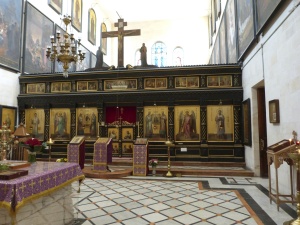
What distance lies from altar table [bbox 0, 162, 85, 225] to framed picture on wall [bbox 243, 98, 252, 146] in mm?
6794

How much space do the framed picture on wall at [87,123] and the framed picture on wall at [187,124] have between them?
3.96m

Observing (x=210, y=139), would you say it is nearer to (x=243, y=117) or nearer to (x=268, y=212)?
(x=243, y=117)

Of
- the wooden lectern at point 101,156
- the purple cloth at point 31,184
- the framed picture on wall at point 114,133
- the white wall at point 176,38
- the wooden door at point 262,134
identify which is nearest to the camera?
the purple cloth at point 31,184

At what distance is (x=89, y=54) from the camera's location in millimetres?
19562

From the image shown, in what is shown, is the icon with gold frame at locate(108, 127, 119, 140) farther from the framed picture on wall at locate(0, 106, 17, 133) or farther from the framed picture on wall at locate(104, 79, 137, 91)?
the framed picture on wall at locate(0, 106, 17, 133)

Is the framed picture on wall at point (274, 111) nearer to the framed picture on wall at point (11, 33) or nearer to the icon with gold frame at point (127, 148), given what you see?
the icon with gold frame at point (127, 148)

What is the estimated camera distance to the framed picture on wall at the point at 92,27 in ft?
65.3

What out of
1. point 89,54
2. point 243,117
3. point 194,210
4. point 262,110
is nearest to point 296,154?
point 194,210

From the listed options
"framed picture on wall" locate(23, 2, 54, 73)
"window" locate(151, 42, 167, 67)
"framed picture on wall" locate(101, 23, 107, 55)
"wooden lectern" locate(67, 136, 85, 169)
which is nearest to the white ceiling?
"framed picture on wall" locate(101, 23, 107, 55)

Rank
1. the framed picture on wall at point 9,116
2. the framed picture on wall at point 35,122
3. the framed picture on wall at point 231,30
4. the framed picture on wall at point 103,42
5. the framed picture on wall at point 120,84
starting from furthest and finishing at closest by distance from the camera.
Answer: the framed picture on wall at point 103,42 < the framed picture on wall at point 35,122 < the framed picture on wall at point 120,84 < the framed picture on wall at point 9,116 < the framed picture on wall at point 231,30

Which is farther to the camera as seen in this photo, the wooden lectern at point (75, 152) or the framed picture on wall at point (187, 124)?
the framed picture on wall at point (187, 124)

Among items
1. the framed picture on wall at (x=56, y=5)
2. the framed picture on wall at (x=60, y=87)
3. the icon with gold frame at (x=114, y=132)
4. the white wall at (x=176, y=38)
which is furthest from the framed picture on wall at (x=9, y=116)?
the white wall at (x=176, y=38)

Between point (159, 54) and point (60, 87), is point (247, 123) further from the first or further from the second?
point (159, 54)

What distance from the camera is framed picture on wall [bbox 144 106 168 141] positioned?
11438 mm
